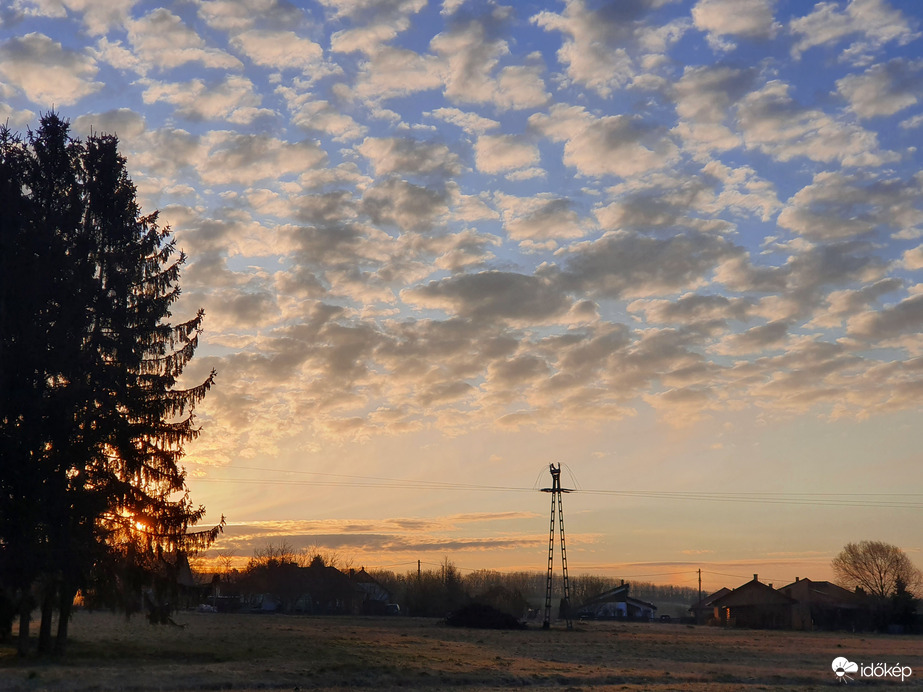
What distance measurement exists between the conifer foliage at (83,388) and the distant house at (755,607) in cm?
8713

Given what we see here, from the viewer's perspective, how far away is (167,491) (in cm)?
3381

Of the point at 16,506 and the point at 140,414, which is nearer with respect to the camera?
the point at 16,506

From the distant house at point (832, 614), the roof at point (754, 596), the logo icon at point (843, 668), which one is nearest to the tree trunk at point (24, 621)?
the logo icon at point (843, 668)

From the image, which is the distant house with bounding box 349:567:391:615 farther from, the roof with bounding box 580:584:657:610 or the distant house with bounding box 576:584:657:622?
the roof with bounding box 580:584:657:610

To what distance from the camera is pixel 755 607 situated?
358 ft

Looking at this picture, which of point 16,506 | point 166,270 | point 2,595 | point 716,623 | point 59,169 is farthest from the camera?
point 716,623

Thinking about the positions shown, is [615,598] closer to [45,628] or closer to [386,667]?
[386,667]

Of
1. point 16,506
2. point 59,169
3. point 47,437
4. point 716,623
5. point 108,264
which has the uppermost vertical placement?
point 59,169

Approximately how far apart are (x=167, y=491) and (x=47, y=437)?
5.68m

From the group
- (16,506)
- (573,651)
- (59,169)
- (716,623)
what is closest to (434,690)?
(16,506)

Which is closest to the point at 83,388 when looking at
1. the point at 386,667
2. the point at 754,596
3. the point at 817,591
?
the point at 386,667

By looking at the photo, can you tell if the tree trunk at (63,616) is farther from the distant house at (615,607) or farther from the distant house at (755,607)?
the distant house at (615,607)

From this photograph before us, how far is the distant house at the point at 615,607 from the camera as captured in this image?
126 m

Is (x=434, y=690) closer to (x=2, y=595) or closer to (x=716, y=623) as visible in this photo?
(x=2, y=595)
